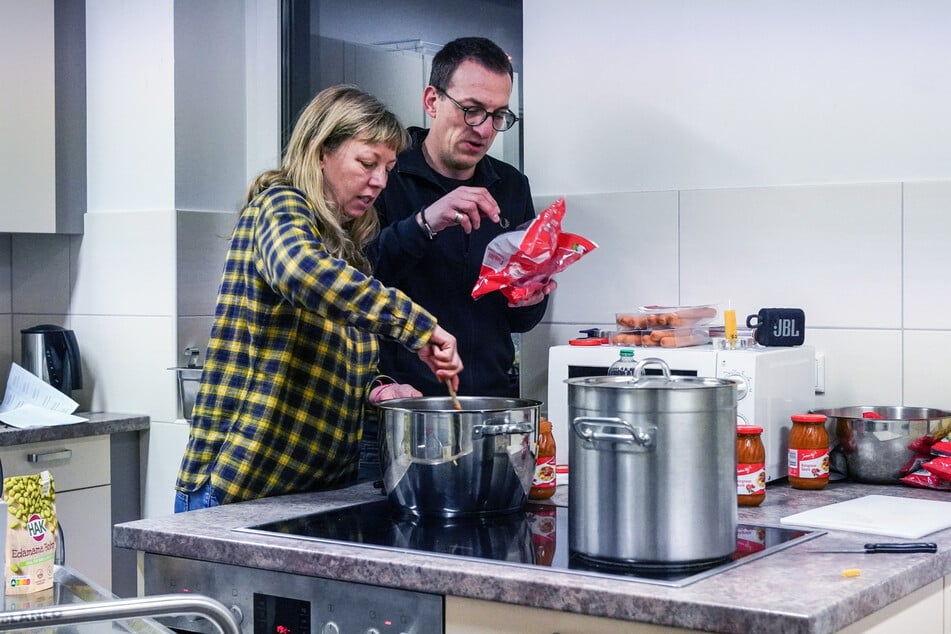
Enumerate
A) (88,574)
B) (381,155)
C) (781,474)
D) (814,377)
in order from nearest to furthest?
(381,155), (781,474), (814,377), (88,574)

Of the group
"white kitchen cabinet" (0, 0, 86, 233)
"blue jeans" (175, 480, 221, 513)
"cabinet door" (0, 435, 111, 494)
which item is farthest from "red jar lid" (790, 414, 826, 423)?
"white kitchen cabinet" (0, 0, 86, 233)

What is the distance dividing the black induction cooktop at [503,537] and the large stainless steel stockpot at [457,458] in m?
0.03

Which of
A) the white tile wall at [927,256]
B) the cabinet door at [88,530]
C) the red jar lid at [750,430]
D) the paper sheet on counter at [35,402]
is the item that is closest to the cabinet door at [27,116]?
the paper sheet on counter at [35,402]

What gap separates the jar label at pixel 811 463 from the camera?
1.99 metres

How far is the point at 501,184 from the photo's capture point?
249 cm

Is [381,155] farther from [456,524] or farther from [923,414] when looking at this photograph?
[923,414]

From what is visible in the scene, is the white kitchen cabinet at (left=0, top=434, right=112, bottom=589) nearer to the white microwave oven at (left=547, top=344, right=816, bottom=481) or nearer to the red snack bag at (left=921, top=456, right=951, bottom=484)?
the white microwave oven at (left=547, top=344, right=816, bottom=481)

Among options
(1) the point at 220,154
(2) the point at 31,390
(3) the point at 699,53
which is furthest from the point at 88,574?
(3) the point at 699,53

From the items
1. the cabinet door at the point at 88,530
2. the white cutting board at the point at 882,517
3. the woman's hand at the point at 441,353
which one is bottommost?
the cabinet door at the point at 88,530

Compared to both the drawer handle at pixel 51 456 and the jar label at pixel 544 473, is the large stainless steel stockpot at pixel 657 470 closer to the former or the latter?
the jar label at pixel 544 473

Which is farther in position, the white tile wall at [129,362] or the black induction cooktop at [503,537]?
the white tile wall at [129,362]

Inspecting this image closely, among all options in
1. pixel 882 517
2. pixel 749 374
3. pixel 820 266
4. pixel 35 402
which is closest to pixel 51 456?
pixel 35 402

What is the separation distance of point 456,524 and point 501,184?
101 centimetres

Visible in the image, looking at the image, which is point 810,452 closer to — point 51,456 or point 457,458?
point 457,458
